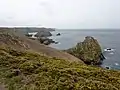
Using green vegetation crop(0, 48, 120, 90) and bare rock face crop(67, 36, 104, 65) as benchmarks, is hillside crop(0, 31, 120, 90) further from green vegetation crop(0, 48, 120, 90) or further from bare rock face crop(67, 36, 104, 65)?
bare rock face crop(67, 36, 104, 65)

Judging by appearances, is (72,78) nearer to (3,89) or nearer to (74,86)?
(74,86)

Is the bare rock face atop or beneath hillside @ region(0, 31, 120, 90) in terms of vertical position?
beneath

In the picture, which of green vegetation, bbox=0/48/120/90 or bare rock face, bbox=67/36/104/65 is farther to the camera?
bare rock face, bbox=67/36/104/65

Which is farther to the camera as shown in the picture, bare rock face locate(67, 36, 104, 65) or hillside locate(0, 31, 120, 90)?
bare rock face locate(67, 36, 104, 65)

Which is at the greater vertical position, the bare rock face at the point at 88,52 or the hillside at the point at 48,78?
the hillside at the point at 48,78

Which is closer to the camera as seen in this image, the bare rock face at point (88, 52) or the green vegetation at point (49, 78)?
the green vegetation at point (49, 78)

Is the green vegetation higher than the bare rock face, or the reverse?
the green vegetation

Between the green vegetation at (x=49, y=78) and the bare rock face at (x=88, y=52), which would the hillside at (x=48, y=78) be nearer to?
the green vegetation at (x=49, y=78)

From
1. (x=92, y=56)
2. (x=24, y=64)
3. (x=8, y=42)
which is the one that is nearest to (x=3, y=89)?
(x=24, y=64)

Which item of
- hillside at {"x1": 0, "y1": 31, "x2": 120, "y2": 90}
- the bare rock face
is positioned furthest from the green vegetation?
the bare rock face

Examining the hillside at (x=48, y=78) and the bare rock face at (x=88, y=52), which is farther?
the bare rock face at (x=88, y=52)

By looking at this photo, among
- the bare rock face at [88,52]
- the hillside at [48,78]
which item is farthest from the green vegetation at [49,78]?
the bare rock face at [88,52]

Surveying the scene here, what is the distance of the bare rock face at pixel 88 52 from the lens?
45.0m

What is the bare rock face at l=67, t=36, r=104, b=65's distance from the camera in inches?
1772
